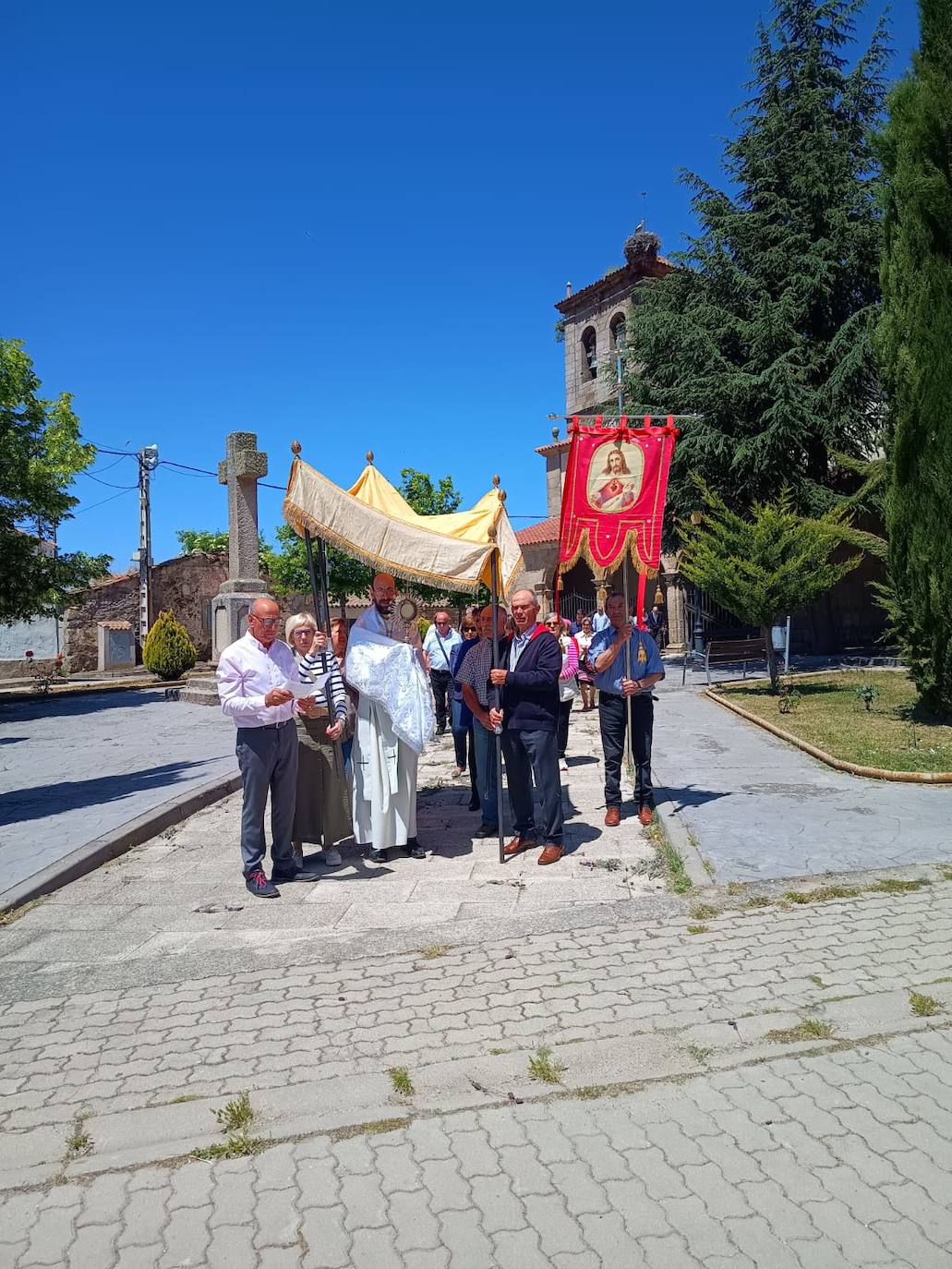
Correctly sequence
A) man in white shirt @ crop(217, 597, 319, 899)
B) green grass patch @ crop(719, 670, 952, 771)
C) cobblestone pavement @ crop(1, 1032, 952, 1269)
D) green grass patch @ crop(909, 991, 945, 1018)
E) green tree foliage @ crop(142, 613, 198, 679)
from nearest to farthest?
cobblestone pavement @ crop(1, 1032, 952, 1269) < green grass patch @ crop(909, 991, 945, 1018) < man in white shirt @ crop(217, 597, 319, 899) < green grass patch @ crop(719, 670, 952, 771) < green tree foliage @ crop(142, 613, 198, 679)

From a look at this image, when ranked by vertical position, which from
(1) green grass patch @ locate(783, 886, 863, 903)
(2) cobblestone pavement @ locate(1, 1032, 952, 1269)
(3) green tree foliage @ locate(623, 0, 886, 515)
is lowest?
(2) cobblestone pavement @ locate(1, 1032, 952, 1269)

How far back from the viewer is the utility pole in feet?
104

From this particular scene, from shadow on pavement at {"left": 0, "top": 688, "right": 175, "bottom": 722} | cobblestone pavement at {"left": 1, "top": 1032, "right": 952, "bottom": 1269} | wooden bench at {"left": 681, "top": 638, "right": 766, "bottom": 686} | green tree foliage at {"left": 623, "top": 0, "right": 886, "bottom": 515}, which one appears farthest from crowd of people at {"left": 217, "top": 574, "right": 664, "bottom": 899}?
green tree foliage at {"left": 623, "top": 0, "right": 886, "bottom": 515}

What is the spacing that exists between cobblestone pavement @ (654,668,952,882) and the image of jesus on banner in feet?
8.99

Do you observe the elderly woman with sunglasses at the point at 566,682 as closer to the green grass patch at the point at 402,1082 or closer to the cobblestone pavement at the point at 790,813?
the cobblestone pavement at the point at 790,813

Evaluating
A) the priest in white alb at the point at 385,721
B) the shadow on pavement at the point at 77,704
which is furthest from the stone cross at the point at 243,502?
the priest in white alb at the point at 385,721

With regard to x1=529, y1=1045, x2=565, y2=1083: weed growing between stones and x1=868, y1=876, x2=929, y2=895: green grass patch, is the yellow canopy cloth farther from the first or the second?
x1=529, y1=1045, x2=565, y2=1083: weed growing between stones

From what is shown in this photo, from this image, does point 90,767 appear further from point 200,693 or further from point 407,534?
point 200,693

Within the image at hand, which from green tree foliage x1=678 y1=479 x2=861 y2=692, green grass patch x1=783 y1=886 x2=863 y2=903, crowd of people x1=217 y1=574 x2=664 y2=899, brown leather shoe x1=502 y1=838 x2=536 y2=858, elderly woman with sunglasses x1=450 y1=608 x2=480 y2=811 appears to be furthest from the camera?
green tree foliage x1=678 y1=479 x2=861 y2=692

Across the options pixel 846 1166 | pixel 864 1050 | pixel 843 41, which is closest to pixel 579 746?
pixel 864 1050

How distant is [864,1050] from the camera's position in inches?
141

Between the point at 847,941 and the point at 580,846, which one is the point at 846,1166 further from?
the point at 580,846

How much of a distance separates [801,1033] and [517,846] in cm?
321

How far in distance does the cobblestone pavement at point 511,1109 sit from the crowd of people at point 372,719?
5.68ft
